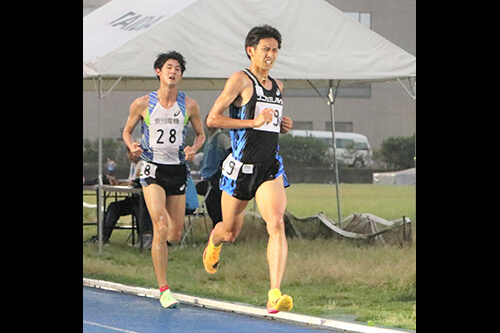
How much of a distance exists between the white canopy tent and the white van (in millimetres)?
15963

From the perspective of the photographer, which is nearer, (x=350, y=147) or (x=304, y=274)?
(x=304, y=274)

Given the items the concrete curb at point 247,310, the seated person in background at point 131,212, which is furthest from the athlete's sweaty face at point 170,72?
the seated person in background at point 131,212

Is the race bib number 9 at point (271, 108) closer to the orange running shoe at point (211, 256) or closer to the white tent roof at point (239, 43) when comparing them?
the orange running shoe at point (211, 256)

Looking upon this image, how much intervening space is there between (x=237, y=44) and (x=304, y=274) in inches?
126

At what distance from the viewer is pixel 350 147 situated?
29.5m

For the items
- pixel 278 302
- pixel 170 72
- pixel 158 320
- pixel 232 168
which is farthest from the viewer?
pixel 170 72

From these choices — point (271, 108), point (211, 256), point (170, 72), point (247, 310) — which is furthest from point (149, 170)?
point (271, 108)

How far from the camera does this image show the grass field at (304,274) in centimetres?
954

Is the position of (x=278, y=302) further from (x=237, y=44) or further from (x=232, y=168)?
(x=237, y=44)

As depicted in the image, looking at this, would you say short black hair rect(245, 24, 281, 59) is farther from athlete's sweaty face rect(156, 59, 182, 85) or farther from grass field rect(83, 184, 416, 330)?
grass field rect(83, 184, 416, 330)

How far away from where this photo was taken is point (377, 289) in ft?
34.0

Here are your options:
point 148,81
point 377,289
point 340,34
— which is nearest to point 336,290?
point 377,289

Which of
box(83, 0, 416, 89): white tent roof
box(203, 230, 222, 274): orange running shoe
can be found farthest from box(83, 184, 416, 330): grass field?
box(83, 0, 416, 89): white tent roof
